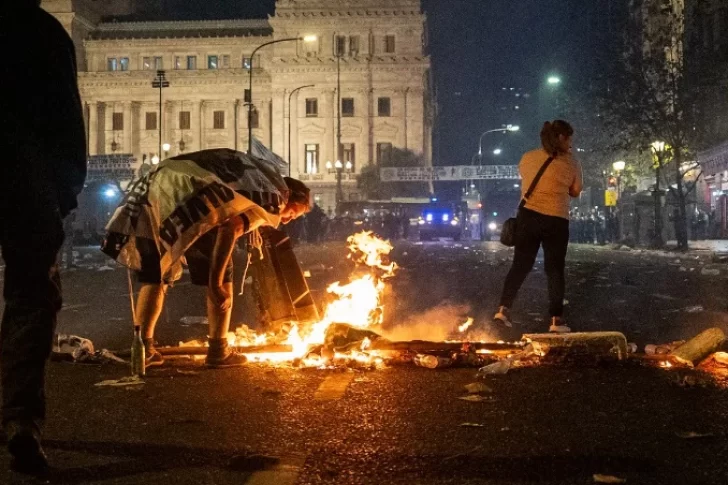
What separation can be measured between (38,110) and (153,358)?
242cm

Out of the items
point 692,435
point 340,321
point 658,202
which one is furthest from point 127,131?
point 692,435

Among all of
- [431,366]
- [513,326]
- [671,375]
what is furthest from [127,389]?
[513,326]

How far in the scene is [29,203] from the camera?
2904mm

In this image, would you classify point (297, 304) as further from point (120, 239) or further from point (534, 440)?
point (534, 440)

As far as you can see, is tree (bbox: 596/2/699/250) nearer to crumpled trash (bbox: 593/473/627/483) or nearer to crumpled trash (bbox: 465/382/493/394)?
crumpled trash (bbox: 465/382/493/394)

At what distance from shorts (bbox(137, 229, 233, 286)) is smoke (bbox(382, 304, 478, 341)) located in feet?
5.99

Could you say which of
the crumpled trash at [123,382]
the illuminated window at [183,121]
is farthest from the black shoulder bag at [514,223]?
the illuminated window at [183,121]

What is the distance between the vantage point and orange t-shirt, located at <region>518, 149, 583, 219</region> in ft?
21.8

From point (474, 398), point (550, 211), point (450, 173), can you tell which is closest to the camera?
point (474, 398)

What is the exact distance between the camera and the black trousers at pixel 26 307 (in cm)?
290

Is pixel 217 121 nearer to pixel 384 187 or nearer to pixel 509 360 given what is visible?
pixel 384 187

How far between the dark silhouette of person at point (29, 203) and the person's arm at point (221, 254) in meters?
1.82

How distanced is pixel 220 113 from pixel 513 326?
76.5 metres

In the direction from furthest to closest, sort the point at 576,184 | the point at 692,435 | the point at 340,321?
the point at 576,184, the point at 340,321, the point at 692,435
